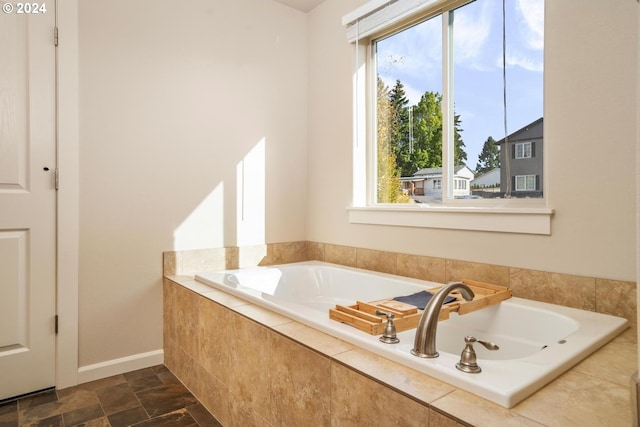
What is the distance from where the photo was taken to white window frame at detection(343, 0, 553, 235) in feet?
6.39

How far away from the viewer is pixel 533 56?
1980mm

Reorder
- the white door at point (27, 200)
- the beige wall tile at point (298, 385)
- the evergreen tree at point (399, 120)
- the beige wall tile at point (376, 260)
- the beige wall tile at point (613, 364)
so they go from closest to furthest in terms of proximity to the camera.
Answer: the beige wall tile at point (613, 364) < the beige wall tile at point (298, 385) < the white door at point (27, 200) < the beige wall tile at point (376, 260) < the evergreen tree at point (399, 120)

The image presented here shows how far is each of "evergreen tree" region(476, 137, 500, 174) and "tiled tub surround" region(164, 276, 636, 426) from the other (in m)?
0.99

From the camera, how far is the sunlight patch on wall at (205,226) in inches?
104

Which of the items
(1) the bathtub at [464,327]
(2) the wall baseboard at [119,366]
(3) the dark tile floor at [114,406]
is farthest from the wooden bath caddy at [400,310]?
(2) the wall baseboard at [119,366]

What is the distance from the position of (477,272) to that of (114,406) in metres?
1.95

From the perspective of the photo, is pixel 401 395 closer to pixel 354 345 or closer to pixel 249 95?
pixel 354 345

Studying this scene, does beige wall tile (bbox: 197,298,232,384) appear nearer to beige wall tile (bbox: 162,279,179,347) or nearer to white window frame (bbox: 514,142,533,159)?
beige wall tile (bbox: 162,279,179,347)

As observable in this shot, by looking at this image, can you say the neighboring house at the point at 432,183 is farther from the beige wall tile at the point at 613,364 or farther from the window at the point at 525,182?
the beige wall tile at the point at 613,364

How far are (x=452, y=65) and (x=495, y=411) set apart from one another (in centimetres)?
199

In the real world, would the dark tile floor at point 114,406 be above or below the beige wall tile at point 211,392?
below

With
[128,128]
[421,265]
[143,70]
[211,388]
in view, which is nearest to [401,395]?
[211,388]

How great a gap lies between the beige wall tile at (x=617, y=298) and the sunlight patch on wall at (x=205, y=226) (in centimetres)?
217

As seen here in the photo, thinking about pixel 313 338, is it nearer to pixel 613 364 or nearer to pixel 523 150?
pixel 613 364
